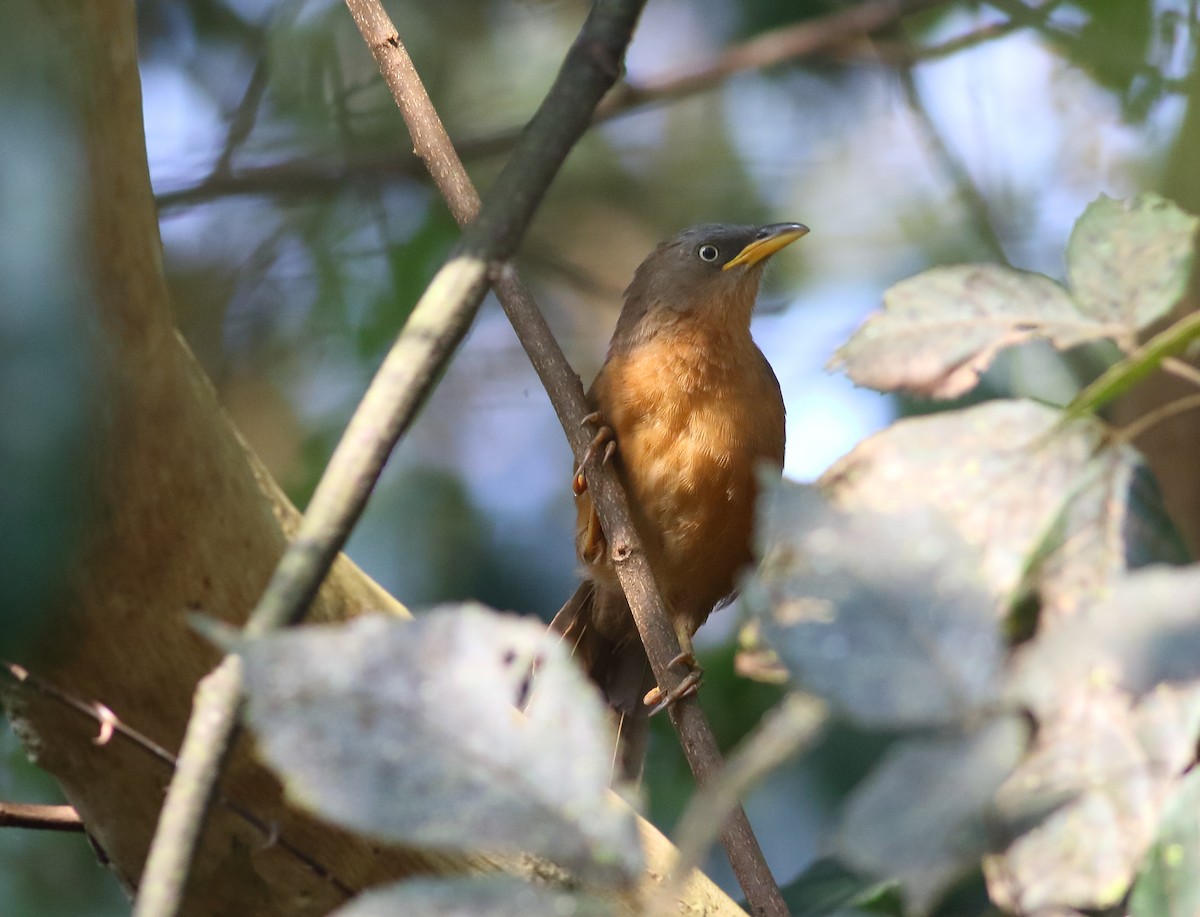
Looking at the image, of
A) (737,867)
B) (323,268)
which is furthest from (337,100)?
(737,867)

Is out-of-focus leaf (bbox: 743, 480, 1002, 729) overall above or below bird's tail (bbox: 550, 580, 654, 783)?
below

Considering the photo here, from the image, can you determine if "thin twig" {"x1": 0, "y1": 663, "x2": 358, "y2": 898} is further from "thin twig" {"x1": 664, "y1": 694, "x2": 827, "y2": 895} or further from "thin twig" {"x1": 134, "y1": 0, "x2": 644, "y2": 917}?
"thin twig" {"x1": 664, "y1": 694, "x2": 827, "y2": 895}

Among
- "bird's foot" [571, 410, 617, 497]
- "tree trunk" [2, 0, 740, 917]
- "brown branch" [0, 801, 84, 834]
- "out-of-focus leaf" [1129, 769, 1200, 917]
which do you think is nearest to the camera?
"out-of-focus leaf" [1129, 769, 1200, 917]

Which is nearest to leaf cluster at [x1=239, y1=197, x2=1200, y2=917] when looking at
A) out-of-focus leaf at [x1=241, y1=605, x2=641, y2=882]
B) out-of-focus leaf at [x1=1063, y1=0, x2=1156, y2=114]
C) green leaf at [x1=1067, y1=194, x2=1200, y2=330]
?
out-of-focus leaf at [x1=241, y1=605, x2=641, y2=882]

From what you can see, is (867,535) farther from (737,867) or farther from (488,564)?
(488,564)

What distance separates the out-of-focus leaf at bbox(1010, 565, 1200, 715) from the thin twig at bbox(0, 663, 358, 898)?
1.76 m

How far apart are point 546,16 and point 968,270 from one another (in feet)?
20.6

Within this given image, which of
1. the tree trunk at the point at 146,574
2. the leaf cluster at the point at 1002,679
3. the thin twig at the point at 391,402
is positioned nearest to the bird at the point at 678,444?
the tree trunk at the point at 146,574

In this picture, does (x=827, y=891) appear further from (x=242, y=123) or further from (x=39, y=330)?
(x=242, y=123)

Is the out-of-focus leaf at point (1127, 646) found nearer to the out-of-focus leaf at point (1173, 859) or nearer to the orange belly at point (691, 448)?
the out-of-focus leaf at point (1173, 859)

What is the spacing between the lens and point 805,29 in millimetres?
5688

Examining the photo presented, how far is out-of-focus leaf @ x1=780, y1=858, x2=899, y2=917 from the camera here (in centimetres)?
263

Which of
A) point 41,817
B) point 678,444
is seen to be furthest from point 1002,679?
point 678,444

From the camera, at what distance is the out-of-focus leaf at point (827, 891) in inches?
103
